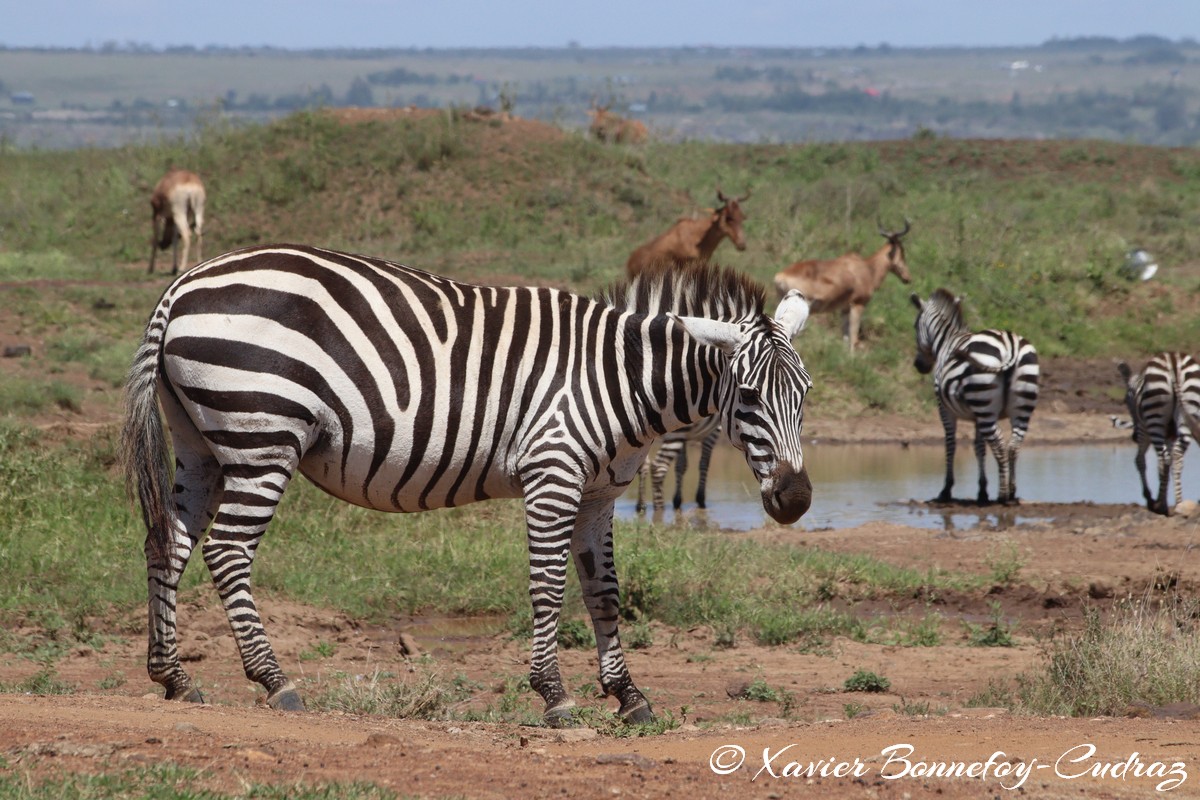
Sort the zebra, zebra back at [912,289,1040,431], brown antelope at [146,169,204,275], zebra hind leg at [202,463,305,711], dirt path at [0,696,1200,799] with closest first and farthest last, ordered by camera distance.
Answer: dirt path at [0,696,1200,799]
zebra hind leg at [202,463,305,711]
the zebra
zebra back at [912,289,1040,431]
brown antelope at [146,169,204,275]

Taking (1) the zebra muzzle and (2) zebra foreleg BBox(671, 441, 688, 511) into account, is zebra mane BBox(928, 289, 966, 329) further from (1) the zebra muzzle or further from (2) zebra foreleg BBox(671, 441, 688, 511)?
(1) the zebra muzzle

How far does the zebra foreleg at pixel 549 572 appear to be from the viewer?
6.53m

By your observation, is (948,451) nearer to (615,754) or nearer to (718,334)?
(718,334)

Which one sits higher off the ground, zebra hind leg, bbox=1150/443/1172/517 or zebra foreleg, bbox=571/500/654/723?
zebra foreleg, bbox=571/500/654/723

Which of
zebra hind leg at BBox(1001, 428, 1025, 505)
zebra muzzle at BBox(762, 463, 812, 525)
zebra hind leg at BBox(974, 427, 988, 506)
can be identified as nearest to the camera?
zebra muzzle at BBox(762, 463, 812, 525)

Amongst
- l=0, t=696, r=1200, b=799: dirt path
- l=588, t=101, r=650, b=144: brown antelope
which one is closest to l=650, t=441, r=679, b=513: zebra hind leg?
l=0, t=696, r=1200, b=799: dirt path

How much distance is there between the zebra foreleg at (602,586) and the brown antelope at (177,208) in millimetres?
18192

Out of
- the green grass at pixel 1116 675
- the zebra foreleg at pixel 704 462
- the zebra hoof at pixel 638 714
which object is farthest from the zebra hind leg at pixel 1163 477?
the zebra hoof at pixel 638 714

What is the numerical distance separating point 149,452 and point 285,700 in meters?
1.33

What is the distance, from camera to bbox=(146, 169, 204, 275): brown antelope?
78.9 feet

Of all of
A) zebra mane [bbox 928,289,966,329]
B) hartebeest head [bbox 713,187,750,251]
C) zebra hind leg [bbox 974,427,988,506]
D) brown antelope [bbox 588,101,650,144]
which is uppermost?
brown antelope [bbox 588,101,650,144]

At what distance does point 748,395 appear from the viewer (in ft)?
21.8

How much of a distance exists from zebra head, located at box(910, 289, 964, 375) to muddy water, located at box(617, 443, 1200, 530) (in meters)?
1.46

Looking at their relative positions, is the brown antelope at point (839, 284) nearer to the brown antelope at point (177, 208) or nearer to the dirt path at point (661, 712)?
the brown antelope at point (177, 208)
